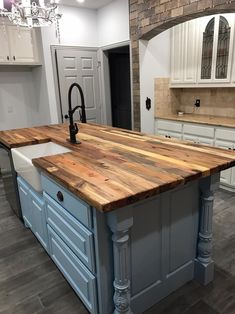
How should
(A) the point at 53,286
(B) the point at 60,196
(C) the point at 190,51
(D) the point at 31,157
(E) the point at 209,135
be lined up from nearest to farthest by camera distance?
(B) the point at 60,196, (A) the point at 53,286, (D) the point at 31,157, (E) the point at 209,135, (C) the point at 190,51

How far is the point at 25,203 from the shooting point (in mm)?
2492

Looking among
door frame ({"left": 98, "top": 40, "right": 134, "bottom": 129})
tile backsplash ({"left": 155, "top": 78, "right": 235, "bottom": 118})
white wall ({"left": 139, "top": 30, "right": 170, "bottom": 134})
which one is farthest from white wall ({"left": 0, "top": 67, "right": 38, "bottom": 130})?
tile backsplash ({"left": 155, "top": 78, "right": 235, "bottom": 118})

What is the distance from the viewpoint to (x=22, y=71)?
4691 millimetres

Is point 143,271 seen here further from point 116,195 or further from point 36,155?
point 36,155

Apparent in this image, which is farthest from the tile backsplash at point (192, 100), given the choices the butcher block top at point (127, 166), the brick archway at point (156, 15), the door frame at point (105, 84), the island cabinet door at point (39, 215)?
the island cabinet door at point (39, 215)

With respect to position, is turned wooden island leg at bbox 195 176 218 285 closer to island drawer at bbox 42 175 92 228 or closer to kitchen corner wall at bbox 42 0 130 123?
island drawer at bbox 42 175 92 228

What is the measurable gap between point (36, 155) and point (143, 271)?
1526 mm

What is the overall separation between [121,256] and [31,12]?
94.5 inches

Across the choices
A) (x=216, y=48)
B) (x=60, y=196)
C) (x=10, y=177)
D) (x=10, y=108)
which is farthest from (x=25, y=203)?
(x=216, y=48)

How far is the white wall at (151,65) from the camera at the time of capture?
405 centimetres

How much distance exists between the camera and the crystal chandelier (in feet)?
7.93

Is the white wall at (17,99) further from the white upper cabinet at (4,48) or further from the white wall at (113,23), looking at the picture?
the white wall at (113,23)

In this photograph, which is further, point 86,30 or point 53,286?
point 86,30

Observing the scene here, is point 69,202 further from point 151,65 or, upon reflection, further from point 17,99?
point 17,99
